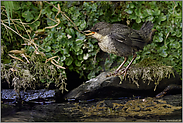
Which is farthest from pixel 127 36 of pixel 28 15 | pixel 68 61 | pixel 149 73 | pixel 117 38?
pixel 28 15

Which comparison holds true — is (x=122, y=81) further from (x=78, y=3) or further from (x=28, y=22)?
(x=28, y=22)

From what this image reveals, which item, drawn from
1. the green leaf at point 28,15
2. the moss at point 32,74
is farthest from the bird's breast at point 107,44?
the green leaf at point 28,15

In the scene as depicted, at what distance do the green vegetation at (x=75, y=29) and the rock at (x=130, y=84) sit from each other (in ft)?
1.65

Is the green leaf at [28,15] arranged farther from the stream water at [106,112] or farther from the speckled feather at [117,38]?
the stream water at [106,112]

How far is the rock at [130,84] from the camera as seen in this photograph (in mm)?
3373

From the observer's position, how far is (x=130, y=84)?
11.2 feet

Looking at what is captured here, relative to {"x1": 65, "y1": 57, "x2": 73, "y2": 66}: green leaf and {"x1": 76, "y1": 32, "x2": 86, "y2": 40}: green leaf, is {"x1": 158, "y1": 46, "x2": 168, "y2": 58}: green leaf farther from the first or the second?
{"x1": 65, "y1": 57, "x2": 73, "y2": 66}: green leaf

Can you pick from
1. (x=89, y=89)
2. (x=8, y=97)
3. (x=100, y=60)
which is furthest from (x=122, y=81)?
(x=8, y=97)

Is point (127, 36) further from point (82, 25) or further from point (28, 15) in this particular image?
point (28, 15)

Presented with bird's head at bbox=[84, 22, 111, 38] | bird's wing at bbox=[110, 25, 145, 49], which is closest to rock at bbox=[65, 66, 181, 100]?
bird's wing at bbox=[110, 25, 145, 49]

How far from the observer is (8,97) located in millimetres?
3391

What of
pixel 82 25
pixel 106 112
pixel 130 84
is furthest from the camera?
pixel 82 25

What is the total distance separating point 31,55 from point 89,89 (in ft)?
4.50

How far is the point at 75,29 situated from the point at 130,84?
156 centimetres
